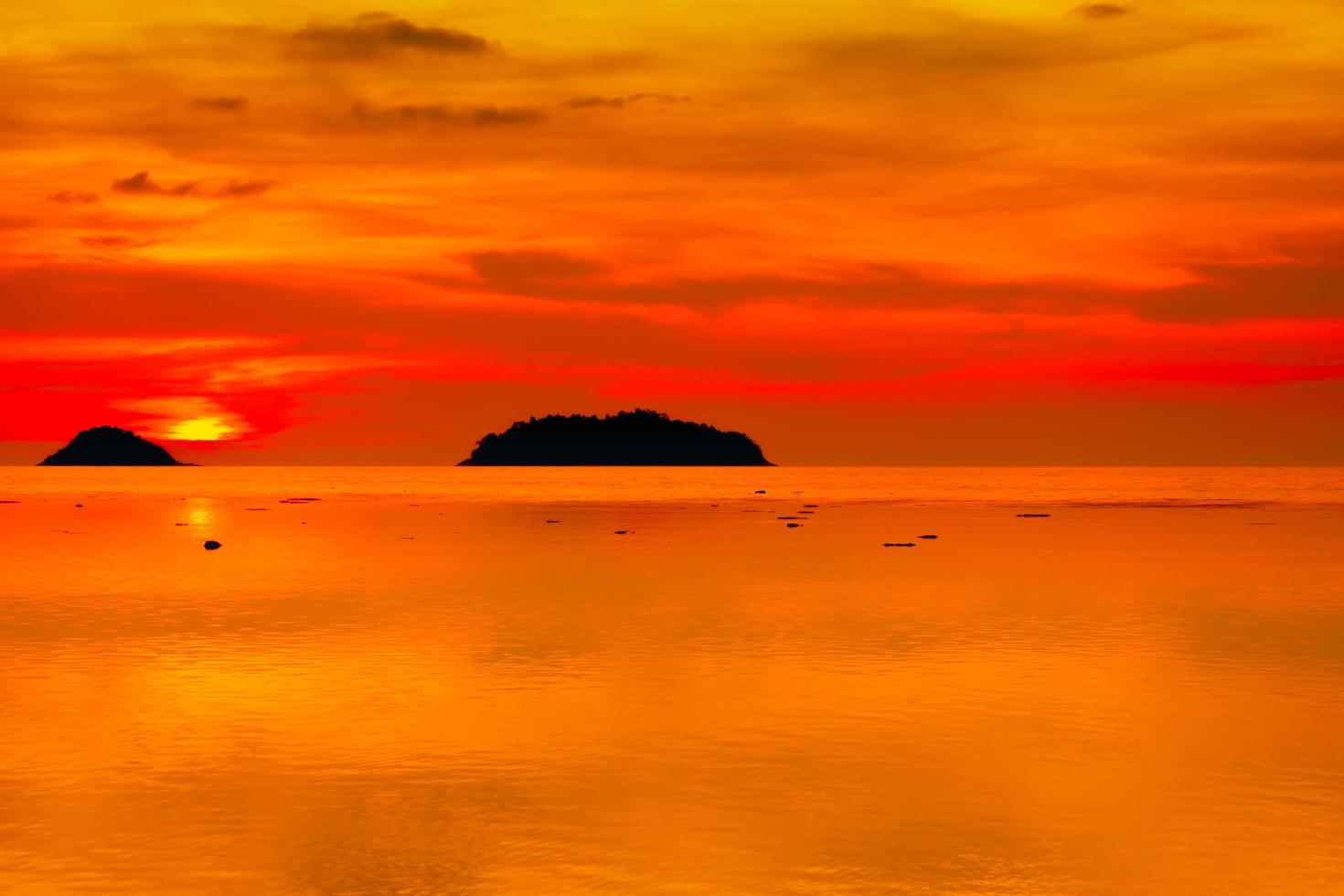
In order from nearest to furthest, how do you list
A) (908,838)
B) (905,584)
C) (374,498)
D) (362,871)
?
(362,871) → (908,838) → (905,584) → (374,498)

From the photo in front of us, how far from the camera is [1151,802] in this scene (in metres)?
19.3

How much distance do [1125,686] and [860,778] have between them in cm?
1002

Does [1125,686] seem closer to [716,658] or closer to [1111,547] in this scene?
[716,658]

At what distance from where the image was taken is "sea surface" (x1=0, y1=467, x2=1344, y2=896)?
1675cm

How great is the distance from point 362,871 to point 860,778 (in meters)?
7.29

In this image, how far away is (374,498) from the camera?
158000 millimetres

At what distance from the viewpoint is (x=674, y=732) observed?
79.3 ft

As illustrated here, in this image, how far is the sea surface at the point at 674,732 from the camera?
1675 centimetres

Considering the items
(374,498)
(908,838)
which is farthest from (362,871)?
(374,498)

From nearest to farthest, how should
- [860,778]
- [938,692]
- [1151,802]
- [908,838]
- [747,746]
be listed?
1. [908,838]
2. [1151,802]
3. [860,778]
4. [747,746]
5. [938,692]

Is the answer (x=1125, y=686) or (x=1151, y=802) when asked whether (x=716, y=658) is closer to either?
(x=1125, y=686)

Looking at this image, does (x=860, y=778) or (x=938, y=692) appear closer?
(x=860, y=778)

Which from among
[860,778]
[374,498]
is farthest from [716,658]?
[374,498]

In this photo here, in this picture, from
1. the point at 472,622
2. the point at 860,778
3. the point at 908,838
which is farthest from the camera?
the point at 472,622
